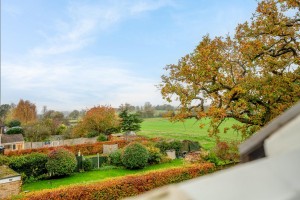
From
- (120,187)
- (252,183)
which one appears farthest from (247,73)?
(252,183)

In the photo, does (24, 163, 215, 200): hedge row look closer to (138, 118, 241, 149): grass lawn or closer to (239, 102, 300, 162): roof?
(138, 118, 241, 149): grass lawn

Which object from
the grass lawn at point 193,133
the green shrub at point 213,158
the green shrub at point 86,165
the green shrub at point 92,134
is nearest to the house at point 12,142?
the green shrub at point 92,134

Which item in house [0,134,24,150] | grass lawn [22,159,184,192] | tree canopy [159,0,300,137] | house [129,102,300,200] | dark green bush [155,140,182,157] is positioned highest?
tree canopy [159,0,300,137]

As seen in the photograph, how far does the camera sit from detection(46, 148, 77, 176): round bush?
2558 centimetres

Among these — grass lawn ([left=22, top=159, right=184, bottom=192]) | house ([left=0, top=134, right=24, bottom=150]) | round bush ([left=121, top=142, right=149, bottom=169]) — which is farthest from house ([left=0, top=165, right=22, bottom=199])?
house ([left=0, top=134, right=24, bottom=150])

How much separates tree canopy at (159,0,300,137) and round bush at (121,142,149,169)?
11667 mm

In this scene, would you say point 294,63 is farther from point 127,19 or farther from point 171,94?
point 127,19

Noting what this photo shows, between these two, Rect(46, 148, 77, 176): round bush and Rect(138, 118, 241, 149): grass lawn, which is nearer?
Rect(46, 148, 77, 176): round bush

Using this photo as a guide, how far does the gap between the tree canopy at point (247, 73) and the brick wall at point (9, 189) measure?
11092 millimetres

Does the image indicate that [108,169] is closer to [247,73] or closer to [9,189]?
[9,189]

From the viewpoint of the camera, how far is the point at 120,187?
54.9 feet

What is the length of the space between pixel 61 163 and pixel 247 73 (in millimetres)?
17635

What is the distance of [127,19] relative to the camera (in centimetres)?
2264

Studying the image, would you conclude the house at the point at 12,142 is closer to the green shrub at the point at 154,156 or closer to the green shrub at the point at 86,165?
the green shrub at the point at 86,165
